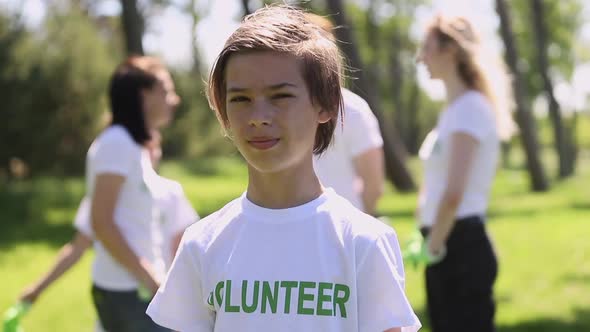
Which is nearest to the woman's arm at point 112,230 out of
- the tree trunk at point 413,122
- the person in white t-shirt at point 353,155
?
the person in white t-shirt at point 353,155

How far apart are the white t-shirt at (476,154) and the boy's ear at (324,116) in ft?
6.59

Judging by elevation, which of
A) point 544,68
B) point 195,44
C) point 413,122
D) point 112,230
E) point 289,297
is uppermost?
point 289,297

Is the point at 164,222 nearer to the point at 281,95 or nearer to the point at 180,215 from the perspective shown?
the point at 180,215

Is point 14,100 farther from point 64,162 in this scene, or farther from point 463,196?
point 463,196

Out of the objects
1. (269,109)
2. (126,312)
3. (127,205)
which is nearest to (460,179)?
(127,205)

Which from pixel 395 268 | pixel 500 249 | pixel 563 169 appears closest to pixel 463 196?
pixel 395 268

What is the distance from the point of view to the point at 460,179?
395 cm

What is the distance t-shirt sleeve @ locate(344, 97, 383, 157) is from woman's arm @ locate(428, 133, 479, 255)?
1.21 ft

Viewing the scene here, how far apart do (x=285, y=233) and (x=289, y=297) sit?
14cm

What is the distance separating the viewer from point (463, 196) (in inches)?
159

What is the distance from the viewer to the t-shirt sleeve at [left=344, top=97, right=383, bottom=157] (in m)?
3.77

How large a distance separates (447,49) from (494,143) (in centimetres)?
50

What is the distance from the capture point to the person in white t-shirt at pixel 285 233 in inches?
76.2

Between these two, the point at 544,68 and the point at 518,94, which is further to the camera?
the point at 544,68
